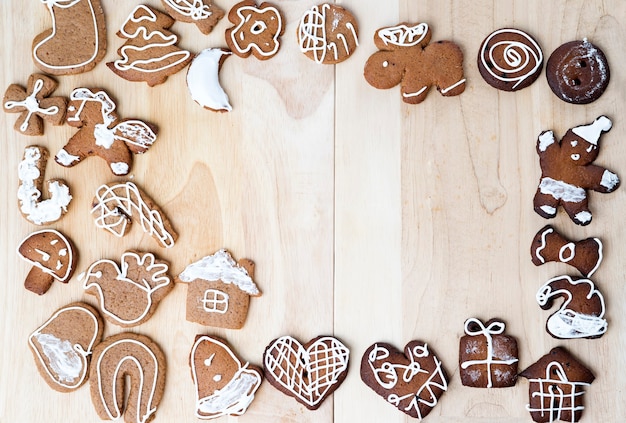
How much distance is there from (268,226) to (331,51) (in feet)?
1.19

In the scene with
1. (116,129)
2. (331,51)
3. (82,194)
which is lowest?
(82,194)

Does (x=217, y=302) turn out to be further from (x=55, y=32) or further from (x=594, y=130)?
(x=594, y=130)

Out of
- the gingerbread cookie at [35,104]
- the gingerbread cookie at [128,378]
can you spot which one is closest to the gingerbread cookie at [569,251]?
the gingerbread cookie at [128,378]

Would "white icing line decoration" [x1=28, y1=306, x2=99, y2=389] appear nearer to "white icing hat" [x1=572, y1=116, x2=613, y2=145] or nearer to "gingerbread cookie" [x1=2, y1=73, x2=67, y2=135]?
"gingerbread cookie" [x1=2, y1=73, x2=67, y2=135]

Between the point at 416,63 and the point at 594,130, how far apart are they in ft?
Result: 1.14

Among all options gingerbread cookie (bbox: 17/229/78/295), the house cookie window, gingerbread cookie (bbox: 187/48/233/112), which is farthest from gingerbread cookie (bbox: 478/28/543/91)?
gingerbread cookie (bbox: 17/229/78/295)

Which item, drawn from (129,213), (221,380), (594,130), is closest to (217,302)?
(221,380)

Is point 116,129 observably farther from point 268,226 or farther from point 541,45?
point 541,45

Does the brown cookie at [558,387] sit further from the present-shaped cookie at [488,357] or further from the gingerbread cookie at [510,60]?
the gingerbread cookie at [510,60]

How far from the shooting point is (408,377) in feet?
3.79

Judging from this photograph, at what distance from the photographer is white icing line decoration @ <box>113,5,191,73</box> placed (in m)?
1.24

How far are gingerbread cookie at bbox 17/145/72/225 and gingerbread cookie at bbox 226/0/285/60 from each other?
1.48ft

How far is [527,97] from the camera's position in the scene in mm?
1183

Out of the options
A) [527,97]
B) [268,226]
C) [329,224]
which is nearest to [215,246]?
[268,226]
